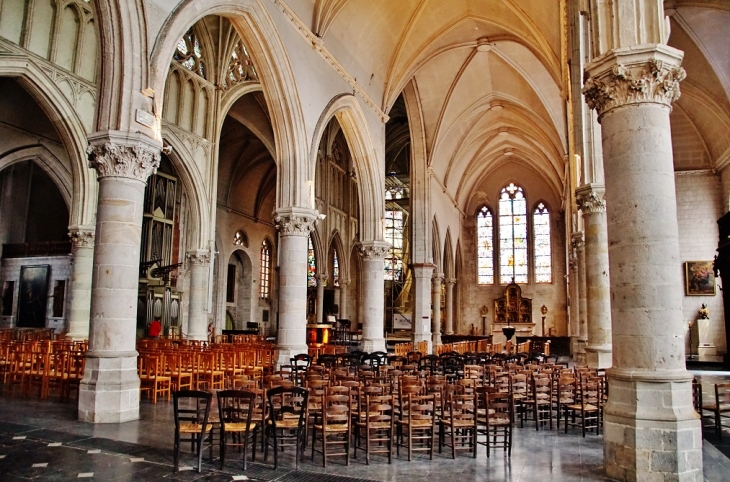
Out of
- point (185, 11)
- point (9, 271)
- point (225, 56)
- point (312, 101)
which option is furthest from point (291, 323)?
point (9, 271)

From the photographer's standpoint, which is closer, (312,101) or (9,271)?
(312,101)

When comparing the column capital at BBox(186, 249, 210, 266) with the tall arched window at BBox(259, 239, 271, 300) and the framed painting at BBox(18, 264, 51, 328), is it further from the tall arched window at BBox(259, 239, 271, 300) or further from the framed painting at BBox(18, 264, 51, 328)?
the tall arched window at BBox(259, 239, 271, 300)

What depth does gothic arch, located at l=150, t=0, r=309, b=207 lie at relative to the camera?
13945 mm

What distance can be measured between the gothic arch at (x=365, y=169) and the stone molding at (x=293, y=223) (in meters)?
5.24

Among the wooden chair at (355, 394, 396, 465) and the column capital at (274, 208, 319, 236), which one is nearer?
the wooden chair at (355, 394, 396, 465)

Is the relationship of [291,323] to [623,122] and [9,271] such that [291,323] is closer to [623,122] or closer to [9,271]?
[623,122]

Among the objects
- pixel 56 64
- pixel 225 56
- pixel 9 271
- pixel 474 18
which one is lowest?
pixel 9 271

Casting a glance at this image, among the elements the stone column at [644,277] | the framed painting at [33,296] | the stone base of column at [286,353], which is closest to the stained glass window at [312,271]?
the framed painting at [33,296]

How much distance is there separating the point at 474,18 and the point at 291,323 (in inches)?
525

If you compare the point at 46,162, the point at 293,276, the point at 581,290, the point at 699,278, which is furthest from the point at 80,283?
the point at 699,278

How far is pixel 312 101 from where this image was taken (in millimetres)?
16562

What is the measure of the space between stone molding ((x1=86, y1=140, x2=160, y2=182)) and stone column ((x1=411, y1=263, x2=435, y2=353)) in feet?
58.3

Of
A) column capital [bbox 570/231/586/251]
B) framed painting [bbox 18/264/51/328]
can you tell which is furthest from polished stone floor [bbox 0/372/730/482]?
framed painting [bbox 18/264/51/328]

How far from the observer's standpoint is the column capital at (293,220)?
1529 cm
